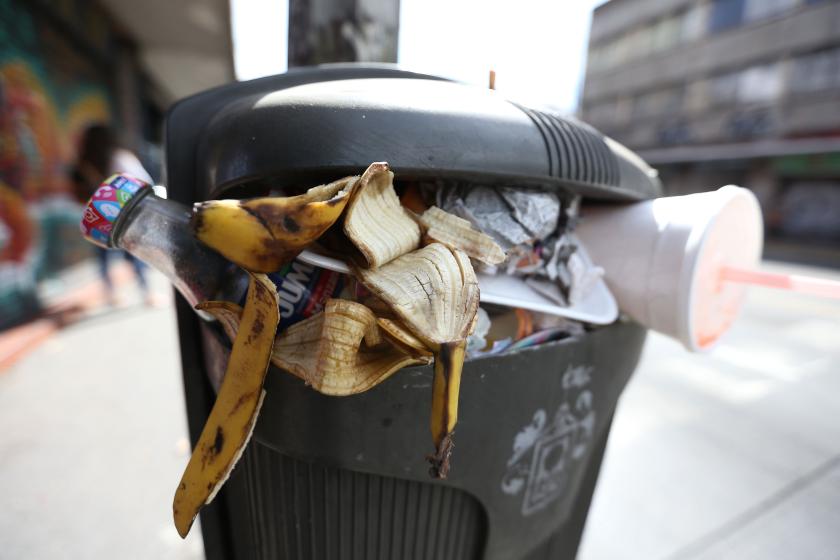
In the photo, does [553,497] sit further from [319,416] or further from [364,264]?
[364,264]

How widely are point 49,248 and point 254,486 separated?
4.23m

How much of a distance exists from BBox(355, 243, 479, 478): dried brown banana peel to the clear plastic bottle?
0.35 ft

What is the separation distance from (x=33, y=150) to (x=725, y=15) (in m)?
17.5

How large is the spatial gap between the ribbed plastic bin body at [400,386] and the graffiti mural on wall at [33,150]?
334 cm

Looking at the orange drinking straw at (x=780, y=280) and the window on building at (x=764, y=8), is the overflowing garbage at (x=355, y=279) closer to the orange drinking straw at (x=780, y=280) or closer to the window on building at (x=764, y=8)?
the orange drinking straw at (x=780, y=280)

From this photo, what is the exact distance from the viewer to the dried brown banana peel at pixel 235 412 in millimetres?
Result: 494

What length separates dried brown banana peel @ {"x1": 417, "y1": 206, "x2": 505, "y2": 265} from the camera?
0.56m

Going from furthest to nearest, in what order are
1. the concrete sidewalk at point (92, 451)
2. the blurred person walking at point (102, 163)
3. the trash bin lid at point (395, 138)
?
the blurred person walking at point (102, 163) → the concrete sidewalk at point (92, 451) → the trash bin lid at point (395, 138)

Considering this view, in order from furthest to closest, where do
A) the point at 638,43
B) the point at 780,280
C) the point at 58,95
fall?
the point at 638,43, the point at 58,95, the point at 780,280

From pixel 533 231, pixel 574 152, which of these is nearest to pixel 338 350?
pixel 533 231

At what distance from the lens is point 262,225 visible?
1.40ft

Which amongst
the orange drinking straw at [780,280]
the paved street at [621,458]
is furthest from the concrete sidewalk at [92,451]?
the orange drinking straw at [780,280]

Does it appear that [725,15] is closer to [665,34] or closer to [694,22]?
[694,22]

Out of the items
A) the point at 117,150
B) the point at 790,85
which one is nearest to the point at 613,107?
the point at 790,85
